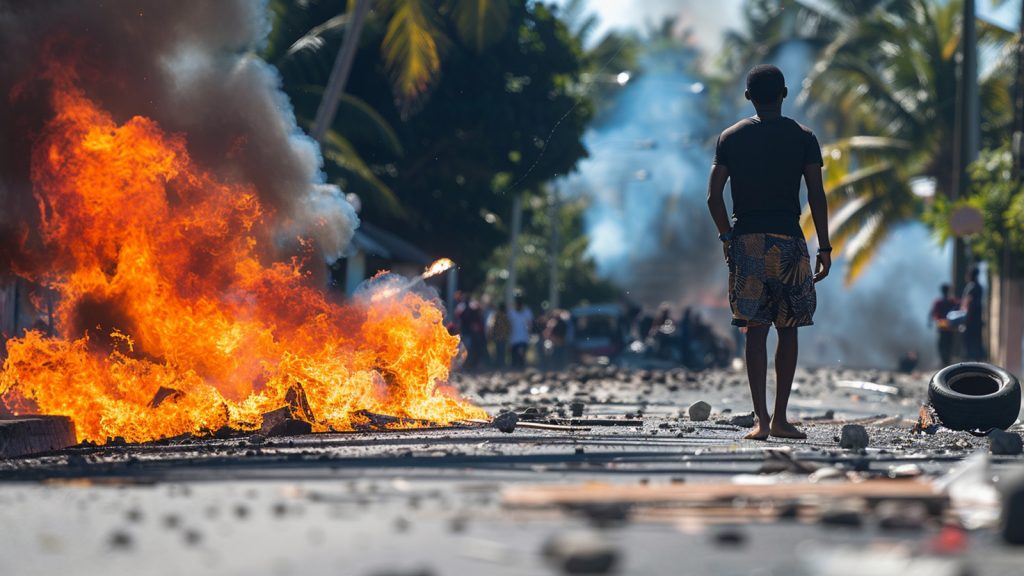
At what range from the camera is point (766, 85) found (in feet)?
28.8

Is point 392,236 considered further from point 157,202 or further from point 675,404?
point 157,202

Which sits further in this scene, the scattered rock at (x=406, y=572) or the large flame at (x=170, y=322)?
the large flame at (x=170, y=322)

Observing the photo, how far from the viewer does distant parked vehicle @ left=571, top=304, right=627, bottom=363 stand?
38469 mm

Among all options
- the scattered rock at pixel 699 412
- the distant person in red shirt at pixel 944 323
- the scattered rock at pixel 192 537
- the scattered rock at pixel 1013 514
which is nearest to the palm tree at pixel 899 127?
the distant person in red shirt at pixel 944 323

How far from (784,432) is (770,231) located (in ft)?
3.87

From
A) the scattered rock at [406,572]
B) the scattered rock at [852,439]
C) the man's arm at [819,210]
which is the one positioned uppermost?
the man's arm at [819,210]

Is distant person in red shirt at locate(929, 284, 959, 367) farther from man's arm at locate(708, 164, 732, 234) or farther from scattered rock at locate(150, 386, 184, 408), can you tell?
scattered rock at locate(150, 386, 184, 408)

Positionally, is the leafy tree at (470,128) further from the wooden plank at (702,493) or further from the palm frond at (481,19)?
the wooden plank at (702,493)

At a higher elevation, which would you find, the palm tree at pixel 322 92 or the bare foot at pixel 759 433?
the palm tree at pixel 322 92

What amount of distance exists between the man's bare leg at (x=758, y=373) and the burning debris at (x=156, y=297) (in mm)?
2594

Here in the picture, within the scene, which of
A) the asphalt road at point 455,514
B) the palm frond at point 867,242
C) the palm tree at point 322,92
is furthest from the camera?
the palm frond at point 867,242

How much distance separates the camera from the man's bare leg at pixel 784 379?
8.61 metres

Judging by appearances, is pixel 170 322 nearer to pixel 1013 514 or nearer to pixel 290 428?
pixel 290 428

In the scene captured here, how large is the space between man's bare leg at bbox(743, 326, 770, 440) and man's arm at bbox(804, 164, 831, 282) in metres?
0.50
